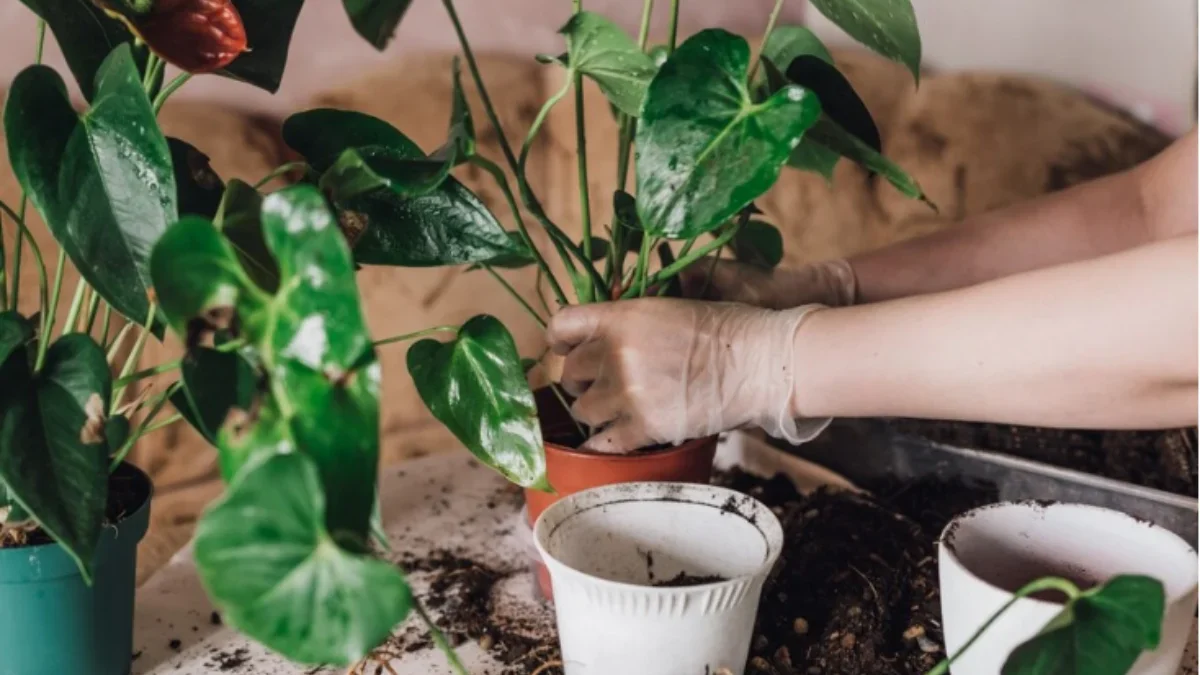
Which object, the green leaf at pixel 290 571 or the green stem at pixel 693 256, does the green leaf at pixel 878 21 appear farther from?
the green leaf at pixel 290 571

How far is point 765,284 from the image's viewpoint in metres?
1.19

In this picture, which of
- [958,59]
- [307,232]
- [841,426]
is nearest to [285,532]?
[307,232]

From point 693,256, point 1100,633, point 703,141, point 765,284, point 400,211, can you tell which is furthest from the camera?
point 765,284

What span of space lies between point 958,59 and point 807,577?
121 centimetres

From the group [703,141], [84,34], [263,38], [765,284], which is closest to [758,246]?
[765,284]

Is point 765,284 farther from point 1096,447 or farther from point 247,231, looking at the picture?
point 247,231

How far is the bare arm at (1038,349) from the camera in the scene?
0.74 m

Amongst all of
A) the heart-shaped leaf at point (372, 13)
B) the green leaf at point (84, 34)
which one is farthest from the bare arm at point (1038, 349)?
the green leaf at point (84, 34)

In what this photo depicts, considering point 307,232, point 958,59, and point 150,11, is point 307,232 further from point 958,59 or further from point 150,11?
point 958,59

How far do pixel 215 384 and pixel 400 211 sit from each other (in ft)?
0.91

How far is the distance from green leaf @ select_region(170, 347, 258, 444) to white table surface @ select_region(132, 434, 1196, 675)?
0.36 meters

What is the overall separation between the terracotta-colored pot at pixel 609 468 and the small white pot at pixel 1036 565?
9.5 inches

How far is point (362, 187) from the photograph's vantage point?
698 millimetres

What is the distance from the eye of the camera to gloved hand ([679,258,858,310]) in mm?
1168
